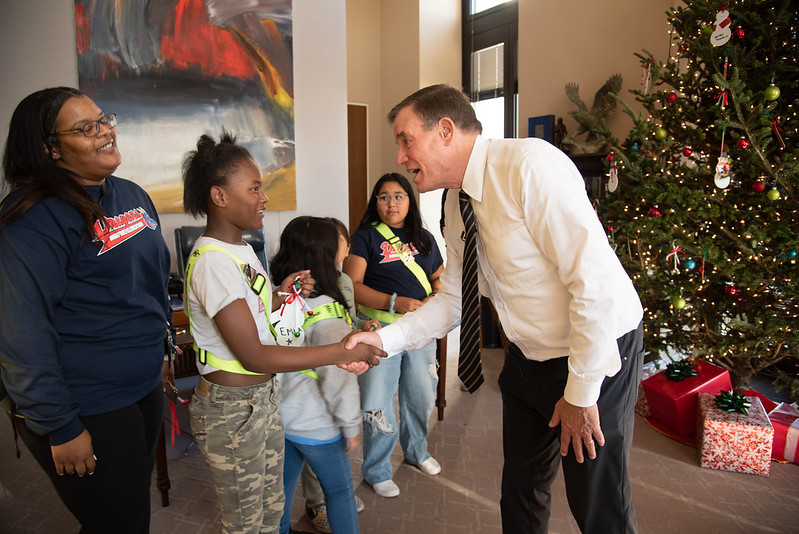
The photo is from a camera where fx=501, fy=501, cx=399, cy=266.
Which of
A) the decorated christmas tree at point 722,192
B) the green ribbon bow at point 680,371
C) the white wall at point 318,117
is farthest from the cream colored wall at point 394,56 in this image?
the green ribbon bow at point 680,371

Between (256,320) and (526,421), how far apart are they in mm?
917

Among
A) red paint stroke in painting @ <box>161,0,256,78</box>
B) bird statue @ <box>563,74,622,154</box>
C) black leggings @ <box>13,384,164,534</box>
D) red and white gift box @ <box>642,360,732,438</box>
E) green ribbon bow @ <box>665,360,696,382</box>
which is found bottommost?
red and white gift box @ <box>642,360,732,438</box>

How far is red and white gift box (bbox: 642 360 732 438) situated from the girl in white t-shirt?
2.56m

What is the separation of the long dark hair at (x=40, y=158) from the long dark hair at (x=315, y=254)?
2.17ft

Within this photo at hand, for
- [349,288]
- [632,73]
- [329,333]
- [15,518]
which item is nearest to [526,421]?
[329,333]

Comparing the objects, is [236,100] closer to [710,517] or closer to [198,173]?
[198,173]

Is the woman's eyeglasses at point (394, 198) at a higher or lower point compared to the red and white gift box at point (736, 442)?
higher

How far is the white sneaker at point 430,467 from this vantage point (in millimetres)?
2703

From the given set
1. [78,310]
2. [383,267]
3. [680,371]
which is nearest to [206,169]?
[78,310]

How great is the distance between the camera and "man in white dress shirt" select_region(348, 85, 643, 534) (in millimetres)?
1235

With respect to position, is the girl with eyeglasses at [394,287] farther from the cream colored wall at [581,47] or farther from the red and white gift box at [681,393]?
the cream colored wall at [581,47]

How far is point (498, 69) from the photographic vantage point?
655cm

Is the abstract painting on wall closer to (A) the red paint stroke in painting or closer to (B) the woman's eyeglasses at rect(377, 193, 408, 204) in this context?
(A) the red paint stroke in painting

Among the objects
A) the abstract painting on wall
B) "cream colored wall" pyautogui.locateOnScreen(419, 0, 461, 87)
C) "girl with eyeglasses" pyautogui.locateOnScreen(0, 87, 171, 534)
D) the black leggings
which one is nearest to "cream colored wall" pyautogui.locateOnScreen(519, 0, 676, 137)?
"cream colored wall" pyautogui.locateOnScreen(419, 0, 461, 87)
